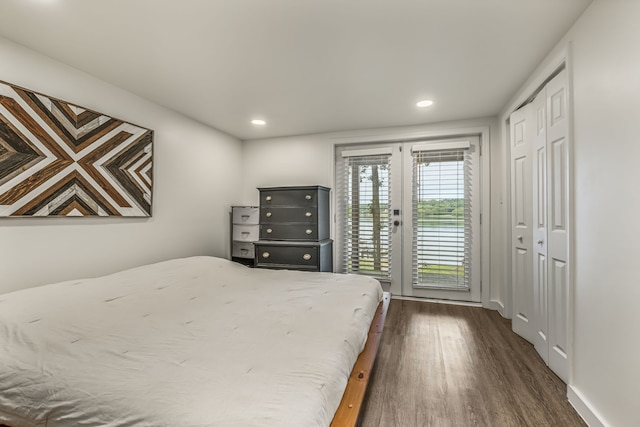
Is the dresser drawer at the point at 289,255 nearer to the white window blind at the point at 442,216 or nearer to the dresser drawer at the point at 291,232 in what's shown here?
the dresser drawer at the point at 291,232

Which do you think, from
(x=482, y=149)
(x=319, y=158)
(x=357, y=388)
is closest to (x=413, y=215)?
(x=482, y=149)

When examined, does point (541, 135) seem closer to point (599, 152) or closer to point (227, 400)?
point (599, 152)

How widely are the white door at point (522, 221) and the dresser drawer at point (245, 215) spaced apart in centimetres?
303

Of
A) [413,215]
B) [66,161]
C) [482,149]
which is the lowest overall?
[413,215]

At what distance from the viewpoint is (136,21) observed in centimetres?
176

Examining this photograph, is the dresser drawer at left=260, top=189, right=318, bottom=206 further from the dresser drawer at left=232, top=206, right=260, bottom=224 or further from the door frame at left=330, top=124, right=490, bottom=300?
the door frame at left=330, top=124, right=490, bottom=300

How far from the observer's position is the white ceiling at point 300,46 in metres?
1.66

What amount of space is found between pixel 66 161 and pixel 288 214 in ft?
7.56

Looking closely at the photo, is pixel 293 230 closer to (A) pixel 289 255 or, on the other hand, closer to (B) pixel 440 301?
(A) pixel 289 255

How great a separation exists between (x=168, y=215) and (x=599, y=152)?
11.5ft

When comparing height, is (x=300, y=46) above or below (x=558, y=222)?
above

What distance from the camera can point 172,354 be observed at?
1.26 meters

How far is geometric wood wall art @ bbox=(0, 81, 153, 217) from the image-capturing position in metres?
1.92

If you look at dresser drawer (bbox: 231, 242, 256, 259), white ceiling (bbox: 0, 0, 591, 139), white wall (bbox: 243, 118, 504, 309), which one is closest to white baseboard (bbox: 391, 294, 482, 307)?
white wall (bbox: 243, 118, 504, 309)
